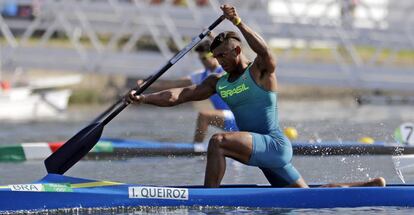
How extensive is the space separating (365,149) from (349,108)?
31.2 ft

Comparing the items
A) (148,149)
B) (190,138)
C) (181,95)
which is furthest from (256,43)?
(190,138)

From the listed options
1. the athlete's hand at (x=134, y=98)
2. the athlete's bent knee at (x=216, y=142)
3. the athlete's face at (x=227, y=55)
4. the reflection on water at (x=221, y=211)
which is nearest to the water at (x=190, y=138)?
the reflection on water at (x=221, y=211)

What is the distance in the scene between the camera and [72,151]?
11141mm

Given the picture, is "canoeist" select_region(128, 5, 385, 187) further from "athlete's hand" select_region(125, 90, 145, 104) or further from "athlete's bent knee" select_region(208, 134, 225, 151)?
"athlete's hand" select_region(125, 90, 145, 104)

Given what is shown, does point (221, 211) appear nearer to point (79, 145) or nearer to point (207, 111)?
point (79, 145)

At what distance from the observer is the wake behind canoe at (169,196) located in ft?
33.6

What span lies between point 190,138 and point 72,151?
6065mm

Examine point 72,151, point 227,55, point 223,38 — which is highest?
point 223,38

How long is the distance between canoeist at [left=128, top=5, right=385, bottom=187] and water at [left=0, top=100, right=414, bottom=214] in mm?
417

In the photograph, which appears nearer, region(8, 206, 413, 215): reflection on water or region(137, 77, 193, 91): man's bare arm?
region(8, 206, 413, 215): reflection on water

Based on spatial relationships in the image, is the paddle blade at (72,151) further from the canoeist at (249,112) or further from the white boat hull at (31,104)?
the white boat hull at (31,104)

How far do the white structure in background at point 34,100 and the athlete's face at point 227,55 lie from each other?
11.9m

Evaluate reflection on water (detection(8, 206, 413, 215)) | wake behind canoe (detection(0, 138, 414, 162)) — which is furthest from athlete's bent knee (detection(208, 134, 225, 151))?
wake behind canoe (detection(0, 138, 414, 162))

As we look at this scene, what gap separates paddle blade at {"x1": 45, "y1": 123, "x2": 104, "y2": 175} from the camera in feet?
36.2
